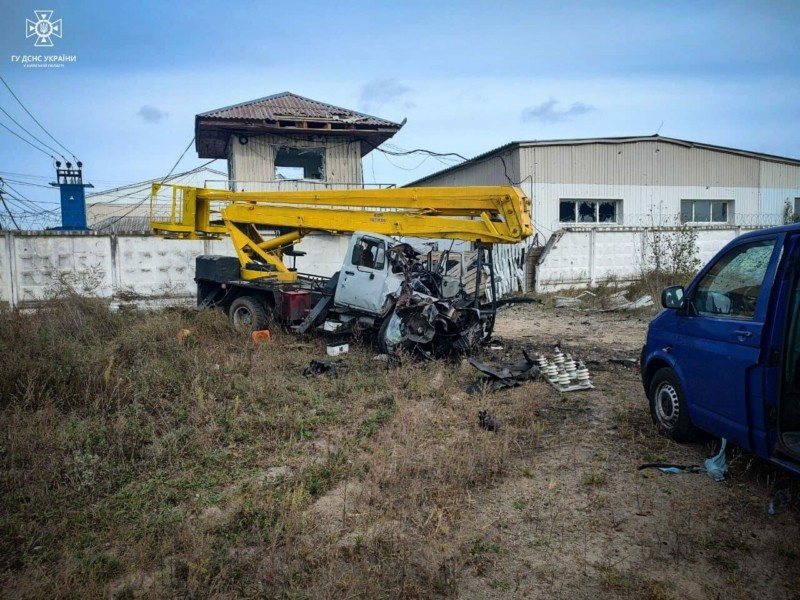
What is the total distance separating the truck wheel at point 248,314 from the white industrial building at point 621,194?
863 centimetres

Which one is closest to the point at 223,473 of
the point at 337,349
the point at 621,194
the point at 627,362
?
the point at 337,349

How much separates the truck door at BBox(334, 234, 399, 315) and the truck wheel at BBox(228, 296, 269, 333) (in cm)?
168

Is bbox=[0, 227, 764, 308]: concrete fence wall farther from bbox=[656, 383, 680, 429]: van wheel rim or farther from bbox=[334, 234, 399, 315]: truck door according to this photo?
bbox=[656, 383, 680, 429]: van wheel rim

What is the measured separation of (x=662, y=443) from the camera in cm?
503

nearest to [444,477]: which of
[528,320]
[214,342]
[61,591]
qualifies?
[61,591]

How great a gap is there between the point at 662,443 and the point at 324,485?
2.94 meters

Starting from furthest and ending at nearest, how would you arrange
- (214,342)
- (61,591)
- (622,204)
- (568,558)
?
(622,204) → (214,342) → (568,558) → (61,591)

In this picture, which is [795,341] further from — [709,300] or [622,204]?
[622,204]

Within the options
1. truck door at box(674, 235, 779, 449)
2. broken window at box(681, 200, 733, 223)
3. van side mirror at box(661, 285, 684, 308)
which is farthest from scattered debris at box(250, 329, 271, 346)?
broken window at box(681, 200, 733, 223)

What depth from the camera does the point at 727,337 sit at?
4180 mm

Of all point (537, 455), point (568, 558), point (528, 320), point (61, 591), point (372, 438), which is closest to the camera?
point (61, 591)

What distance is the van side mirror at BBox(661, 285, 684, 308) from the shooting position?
189 inches

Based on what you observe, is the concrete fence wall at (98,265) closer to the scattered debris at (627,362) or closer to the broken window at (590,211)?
the scattered debris at (627,362)

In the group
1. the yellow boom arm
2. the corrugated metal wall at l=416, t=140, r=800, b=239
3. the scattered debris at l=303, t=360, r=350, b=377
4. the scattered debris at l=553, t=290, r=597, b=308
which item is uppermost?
the corrugated metal wall at l=416, t=140, r=800, b=239
